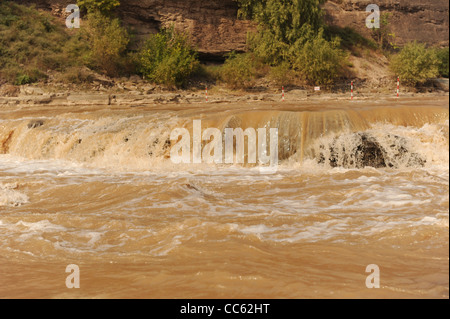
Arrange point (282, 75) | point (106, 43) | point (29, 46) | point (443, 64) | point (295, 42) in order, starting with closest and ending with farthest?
point (106, 43) → point (29, 46) → point (282, 75) → point (295, 42) → point (443, 64)

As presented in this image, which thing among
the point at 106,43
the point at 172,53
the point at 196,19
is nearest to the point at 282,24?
the point at 196,19

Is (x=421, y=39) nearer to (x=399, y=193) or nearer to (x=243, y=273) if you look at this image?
(x=399, y=193)

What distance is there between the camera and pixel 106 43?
17.6 metres

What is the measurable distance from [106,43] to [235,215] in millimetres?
14549

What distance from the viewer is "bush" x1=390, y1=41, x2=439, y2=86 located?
18531 millimetres

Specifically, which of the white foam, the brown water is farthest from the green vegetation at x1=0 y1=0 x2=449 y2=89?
the white foam

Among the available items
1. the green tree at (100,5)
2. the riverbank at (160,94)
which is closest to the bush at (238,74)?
the riverbank at (160,94)

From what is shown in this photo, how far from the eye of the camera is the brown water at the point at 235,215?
2871mm

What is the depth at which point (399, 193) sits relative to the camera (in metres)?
5.04

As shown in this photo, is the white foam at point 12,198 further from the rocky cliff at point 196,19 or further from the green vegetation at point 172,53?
the rocky cliff at point 196,19

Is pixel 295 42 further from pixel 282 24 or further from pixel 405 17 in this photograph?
pixel 405 17

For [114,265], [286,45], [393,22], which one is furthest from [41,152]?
[393,22]

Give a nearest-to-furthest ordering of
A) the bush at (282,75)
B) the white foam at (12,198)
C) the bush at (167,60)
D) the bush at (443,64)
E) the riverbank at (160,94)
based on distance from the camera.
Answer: the white foam at (12,198)
the riverbank at (160,94)
the bush at (167,60)
the bush at (282,75)
the bush at (443,64)

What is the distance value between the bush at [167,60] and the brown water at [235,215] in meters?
8.83
